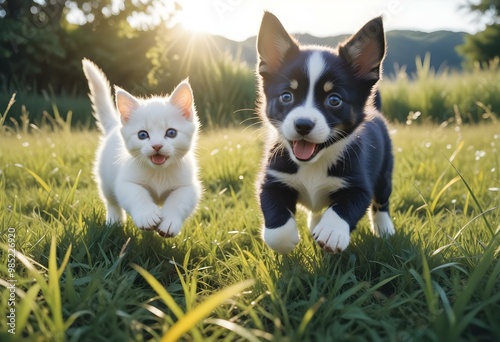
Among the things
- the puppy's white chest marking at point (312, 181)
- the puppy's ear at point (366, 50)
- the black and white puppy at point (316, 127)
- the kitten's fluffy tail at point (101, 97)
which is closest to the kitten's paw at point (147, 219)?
the black and white puppy at point (316, 127)

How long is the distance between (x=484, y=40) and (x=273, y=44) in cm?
2145

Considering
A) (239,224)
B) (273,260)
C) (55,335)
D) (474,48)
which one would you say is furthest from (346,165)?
(474,48)

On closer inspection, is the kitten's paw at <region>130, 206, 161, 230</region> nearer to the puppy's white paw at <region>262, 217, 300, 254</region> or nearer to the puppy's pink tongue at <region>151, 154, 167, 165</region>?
the puppy's pink tongue at <region>151, 154, 167, 165</region>

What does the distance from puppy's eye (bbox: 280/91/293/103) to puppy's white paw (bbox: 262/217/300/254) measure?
64 centimetres

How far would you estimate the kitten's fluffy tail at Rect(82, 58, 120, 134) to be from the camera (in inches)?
141

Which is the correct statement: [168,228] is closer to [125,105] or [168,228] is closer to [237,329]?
[125,105]

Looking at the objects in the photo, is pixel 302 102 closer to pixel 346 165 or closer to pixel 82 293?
pixel 346 165

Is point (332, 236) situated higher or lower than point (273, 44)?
lower

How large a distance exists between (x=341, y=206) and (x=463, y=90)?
33.4 ft

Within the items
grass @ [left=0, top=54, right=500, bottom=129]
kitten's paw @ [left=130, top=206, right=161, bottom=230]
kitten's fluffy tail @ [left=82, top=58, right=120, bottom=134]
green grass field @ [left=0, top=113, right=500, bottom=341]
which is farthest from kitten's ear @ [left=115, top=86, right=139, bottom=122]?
grass @ [left=0, top=54, right=500, bottom=129]

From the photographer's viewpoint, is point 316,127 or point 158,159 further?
point 158,159

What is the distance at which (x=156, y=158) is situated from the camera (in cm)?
283

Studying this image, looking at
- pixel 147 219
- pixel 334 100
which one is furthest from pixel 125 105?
pixel 334 100

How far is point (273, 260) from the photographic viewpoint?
104 inches
